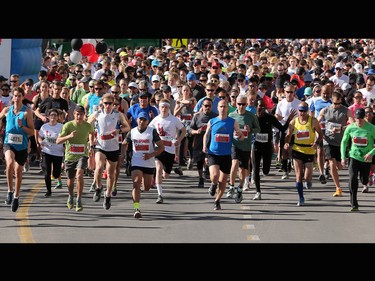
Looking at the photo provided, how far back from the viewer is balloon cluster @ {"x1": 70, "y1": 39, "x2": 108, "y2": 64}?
119 feet

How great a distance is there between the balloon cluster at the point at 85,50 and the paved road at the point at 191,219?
13.3 metres

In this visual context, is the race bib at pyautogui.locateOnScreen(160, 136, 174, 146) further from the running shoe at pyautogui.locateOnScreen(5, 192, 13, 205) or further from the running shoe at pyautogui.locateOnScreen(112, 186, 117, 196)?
the running shoe at pyautogui.locateOnScreen(5, 192, 13, 205)

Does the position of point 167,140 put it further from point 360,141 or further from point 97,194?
point 360,141

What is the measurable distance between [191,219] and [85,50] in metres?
18.4

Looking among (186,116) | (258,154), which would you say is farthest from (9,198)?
(186,116)

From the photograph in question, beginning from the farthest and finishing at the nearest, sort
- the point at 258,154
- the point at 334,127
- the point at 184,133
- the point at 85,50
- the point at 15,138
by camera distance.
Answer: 1. the point at 85,50
2. the point at 334,127
3. the point at 258,154
4. the point at 184,133
5. the point at 15,138

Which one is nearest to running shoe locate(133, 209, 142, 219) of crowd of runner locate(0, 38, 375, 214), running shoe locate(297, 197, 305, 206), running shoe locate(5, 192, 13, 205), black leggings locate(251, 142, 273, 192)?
crowd of runner locate(0, 38, 375, 214)

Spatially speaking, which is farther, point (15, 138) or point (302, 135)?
point (302, 135)

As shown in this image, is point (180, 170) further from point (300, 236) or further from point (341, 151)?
point (300, 236)

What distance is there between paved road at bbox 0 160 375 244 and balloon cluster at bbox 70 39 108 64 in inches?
524

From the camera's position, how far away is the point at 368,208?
67.3 feet

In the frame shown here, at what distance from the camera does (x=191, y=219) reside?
1916 centimetres

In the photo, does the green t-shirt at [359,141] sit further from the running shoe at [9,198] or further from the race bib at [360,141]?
the running shoe at [9,198]
